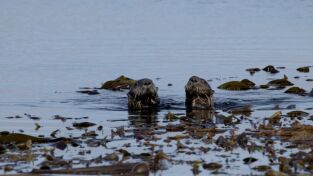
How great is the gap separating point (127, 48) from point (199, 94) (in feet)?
25.7

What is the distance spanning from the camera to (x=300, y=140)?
32.9ft

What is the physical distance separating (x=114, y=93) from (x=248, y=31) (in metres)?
9.60

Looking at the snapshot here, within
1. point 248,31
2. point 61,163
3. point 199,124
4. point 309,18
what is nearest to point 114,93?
point 199,124


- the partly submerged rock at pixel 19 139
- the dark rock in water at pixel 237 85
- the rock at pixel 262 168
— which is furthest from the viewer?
the dark rock in water at pixel 237 85

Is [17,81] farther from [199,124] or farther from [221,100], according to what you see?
[199,124]

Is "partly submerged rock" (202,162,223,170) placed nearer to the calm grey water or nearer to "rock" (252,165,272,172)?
"rock" (252,165,272,172)

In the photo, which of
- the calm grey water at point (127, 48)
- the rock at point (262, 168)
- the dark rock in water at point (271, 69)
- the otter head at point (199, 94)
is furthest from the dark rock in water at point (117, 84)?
the rock at point (262, 168)

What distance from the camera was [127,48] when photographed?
2141cm

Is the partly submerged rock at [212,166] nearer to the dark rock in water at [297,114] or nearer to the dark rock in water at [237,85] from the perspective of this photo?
the dark rock in water at [297,114]

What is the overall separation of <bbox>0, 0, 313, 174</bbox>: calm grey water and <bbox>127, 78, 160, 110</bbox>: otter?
28 cm

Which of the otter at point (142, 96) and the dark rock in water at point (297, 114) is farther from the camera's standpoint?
the otter at point (142, 96)

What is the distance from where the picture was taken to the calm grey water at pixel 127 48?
14977 millimetres

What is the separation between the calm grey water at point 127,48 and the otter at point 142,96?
28 centimetres

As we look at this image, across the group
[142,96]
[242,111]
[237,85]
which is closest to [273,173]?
[242,111]
